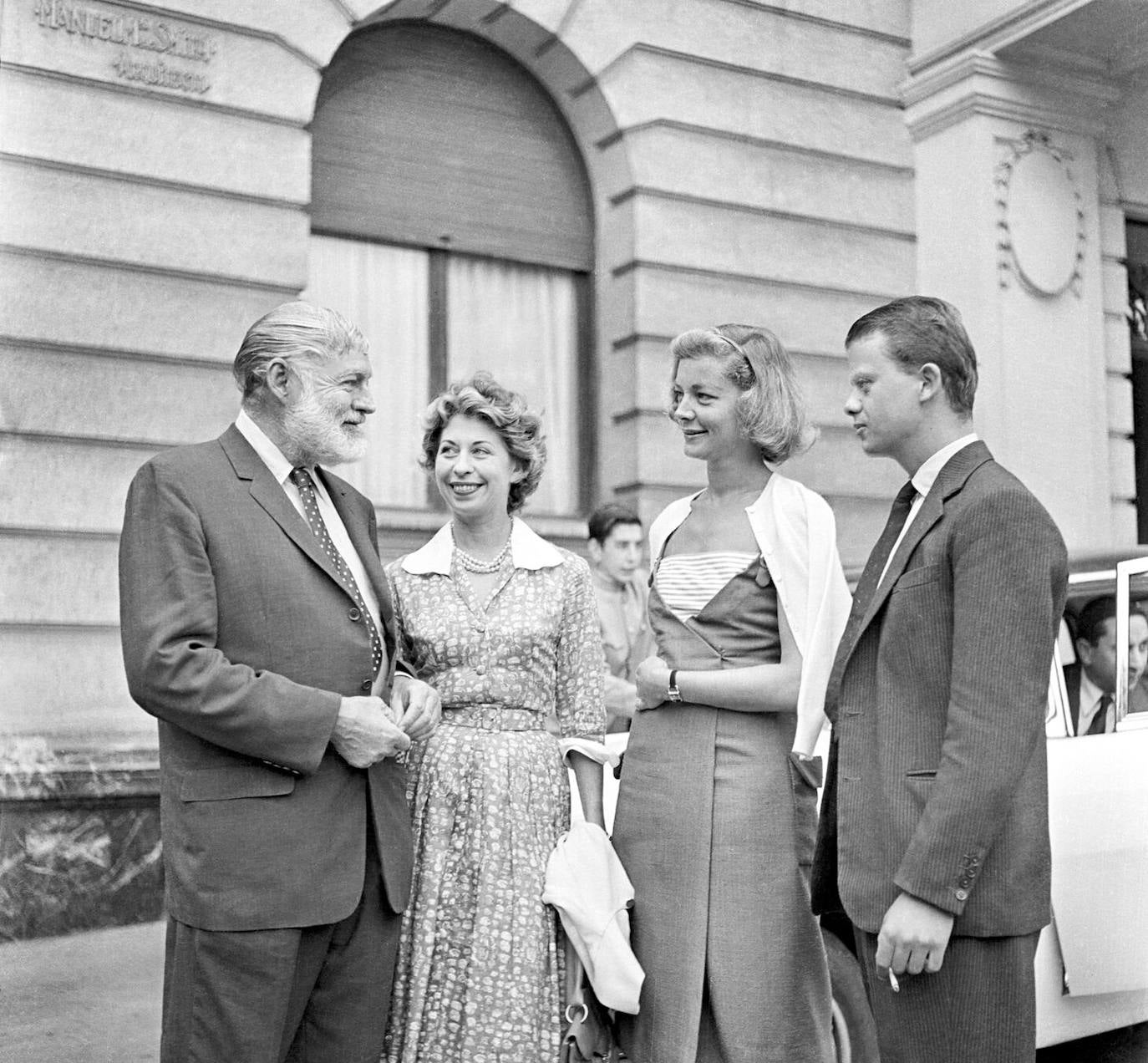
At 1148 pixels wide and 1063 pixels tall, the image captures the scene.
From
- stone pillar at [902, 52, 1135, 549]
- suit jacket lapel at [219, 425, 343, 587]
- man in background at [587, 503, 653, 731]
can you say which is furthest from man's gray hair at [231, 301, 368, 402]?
stone pillar at [902, 52, 1135, 549]

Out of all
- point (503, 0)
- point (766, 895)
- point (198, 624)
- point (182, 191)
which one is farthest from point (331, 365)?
point (503, 0)

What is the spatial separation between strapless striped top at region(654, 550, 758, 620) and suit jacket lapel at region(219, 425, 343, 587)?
0.88m

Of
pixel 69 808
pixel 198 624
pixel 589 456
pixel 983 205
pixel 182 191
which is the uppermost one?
pixel 983 205

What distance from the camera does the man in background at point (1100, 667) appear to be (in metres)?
4.16

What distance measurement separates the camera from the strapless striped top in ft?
10.2

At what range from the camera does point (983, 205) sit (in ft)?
29.5

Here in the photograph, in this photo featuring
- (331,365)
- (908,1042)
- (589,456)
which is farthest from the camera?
(589,456)

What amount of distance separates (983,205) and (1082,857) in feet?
20.3

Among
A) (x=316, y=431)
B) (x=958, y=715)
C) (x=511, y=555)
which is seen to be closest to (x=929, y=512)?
(x=958, y=715)

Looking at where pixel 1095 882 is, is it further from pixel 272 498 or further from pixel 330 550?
pixel 272 498

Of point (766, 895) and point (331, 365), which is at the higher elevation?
point (331, 365)

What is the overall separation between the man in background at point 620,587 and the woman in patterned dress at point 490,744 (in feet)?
10.4

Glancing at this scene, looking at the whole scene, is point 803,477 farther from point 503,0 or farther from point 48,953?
point 48,953

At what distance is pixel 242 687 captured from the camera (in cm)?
251
